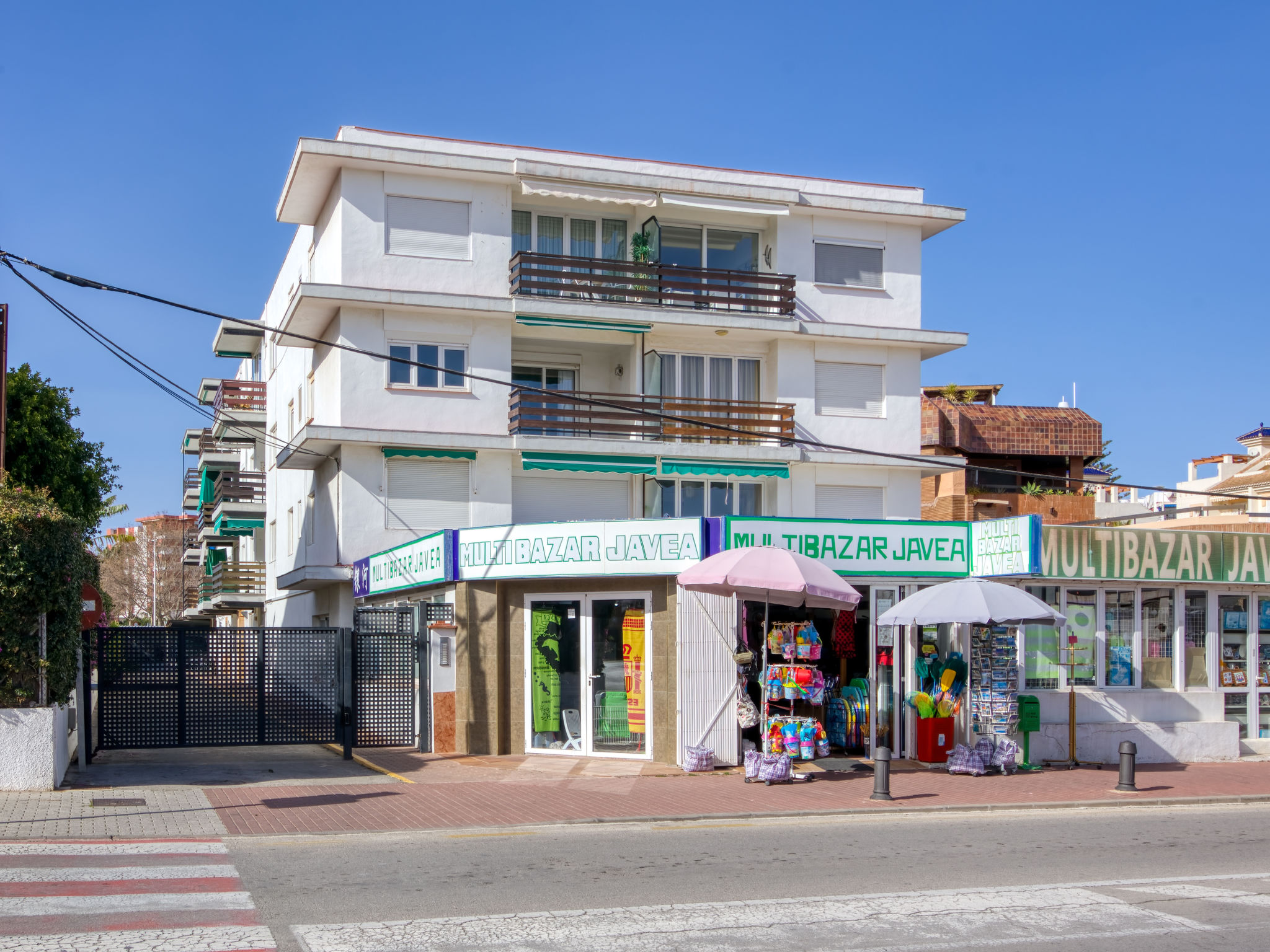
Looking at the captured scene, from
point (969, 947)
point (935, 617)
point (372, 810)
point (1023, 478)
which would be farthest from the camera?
point (1023, 478)

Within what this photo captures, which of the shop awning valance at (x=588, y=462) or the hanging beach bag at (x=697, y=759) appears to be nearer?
the hanging beach bag at (x=697, y=759)

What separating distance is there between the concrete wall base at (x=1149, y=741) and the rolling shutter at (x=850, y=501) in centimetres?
1121

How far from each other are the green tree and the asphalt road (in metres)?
24.3

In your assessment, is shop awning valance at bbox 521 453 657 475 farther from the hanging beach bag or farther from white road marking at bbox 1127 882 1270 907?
white road marking at bbox 1127 882 1270 907

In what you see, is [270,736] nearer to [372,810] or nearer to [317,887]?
[372,810]

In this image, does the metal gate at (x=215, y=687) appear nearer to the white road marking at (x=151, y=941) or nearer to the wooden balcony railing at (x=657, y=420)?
the white road marking at (x=151, y=941)

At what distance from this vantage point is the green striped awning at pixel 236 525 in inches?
1580

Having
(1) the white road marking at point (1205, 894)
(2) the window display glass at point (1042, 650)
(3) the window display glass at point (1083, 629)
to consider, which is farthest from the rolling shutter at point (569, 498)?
(1) the white road marking at point (1205, 894)

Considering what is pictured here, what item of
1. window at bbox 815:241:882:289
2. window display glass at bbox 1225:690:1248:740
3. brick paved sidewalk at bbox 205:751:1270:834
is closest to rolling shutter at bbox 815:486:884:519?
window at bbox 815:241:882:289

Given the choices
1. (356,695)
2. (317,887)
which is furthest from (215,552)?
(317,887)

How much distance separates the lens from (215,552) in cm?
5000

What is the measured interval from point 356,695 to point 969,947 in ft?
43.2

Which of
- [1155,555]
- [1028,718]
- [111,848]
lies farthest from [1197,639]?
[111,848]

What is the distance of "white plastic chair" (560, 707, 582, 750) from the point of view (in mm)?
18219
